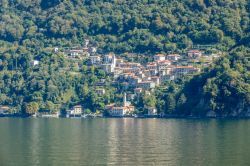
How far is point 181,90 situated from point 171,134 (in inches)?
1815

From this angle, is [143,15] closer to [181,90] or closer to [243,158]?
[181,90]

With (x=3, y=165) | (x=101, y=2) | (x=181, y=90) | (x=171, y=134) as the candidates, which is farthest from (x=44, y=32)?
(x=3, y=165)

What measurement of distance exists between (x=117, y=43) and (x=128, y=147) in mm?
93842

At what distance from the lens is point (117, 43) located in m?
150

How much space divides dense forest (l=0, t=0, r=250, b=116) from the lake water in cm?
3658

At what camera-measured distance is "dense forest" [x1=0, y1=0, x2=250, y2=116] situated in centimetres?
10981

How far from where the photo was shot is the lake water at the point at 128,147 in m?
48.3

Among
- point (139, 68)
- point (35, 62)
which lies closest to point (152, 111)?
point (139, 68)

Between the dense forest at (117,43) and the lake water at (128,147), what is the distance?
3658cm

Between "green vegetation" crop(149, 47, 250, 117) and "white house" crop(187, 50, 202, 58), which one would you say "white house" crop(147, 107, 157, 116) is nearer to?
"green vegetation" crop(149, 47, 250, 117)

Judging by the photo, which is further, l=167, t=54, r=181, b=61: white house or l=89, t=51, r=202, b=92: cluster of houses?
l=167, t=54, r=181, b=61: white house

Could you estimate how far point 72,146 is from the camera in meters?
58.1

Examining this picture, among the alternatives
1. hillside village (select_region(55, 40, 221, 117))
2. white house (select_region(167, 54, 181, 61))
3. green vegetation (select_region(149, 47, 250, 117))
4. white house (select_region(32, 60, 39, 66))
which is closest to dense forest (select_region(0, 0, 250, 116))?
green vegetation (select_region(149, 47, 250, 117))

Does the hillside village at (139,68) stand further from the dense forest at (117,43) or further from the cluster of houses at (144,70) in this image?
the dense forest at (117,43)
